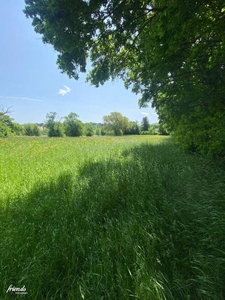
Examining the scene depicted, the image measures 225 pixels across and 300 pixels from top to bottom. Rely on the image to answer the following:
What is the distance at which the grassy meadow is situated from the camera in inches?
55.8

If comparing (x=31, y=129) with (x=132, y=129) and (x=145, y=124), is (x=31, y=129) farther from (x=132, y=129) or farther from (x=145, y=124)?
(x=145, y=124)

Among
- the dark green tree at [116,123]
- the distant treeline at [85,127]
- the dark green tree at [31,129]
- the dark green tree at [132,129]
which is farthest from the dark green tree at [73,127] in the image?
the dark green tree at [31,129]

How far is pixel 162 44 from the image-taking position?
3.12 meters

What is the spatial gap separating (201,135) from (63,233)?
5255 millimetres

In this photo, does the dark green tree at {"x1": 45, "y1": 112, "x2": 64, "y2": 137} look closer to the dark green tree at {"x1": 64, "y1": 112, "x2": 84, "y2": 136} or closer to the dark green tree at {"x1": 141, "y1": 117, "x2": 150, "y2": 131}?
the dark green tree at {"x1": 64, "y1": 112, "x2": 84, "y2": 136}

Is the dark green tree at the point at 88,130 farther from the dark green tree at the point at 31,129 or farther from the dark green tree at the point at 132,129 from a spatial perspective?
the dark green tree at the point at 31,129

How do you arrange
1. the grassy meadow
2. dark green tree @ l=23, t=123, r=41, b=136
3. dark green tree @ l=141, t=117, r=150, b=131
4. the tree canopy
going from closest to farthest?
the grassy meadow
the tree canopy
dark green tree @ l=141, t=117, r=150, b=131
dark green tree @ l=23, t=123, r=41, b=136

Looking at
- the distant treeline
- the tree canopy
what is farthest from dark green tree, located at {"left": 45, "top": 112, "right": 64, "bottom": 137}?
the tree canopy

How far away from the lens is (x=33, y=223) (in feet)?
7.80

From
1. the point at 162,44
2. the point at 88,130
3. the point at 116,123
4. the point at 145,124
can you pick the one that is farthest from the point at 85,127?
the point at 162,44

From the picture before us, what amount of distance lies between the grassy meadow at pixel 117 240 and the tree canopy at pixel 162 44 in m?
2.70

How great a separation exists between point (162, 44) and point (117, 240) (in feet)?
12.8

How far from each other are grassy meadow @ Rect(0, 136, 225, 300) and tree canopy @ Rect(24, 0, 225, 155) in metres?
2.70
